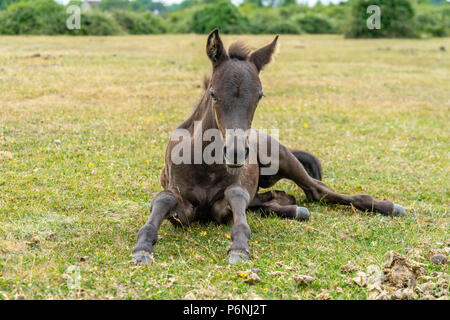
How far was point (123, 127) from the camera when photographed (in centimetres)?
1062

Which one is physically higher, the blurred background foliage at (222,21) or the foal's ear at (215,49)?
the blurred background foliage at (222,21)

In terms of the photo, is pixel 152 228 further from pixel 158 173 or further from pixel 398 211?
pixel 398 211

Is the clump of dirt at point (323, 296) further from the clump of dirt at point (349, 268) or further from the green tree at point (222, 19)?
the green tree at point (222, 19)

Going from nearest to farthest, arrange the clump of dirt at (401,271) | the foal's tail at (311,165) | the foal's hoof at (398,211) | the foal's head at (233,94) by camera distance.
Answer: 1. the clump of dirt at (401,271)
2. the foal's head at (233,94)
3. the foal's hoof at (398,211)
4. the foal's tail at (311,165)

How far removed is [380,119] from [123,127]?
21.9 ft

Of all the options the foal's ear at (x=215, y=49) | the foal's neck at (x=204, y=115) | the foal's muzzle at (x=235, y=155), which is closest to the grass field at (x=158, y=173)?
the foal's ear at (x=215, y=49)

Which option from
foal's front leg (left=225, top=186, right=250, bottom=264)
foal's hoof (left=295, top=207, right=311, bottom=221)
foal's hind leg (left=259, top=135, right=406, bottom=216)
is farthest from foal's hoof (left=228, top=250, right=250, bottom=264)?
foal's hind leg (left=259, top=135, right=406, bottom=216)

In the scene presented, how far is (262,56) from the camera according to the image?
5227 millimetres

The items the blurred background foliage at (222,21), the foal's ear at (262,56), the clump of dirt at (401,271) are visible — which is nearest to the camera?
the clump of dirt at (401,271)

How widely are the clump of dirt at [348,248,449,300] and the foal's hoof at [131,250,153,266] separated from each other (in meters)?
1.77

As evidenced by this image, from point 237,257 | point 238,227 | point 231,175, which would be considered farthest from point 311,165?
point 237,257

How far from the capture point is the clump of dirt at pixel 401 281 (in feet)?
12.6

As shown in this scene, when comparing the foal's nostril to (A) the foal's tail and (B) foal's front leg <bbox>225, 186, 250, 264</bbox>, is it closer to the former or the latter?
(B) foal's front leg <bbox>225, 186, 250, 264</bbox>
